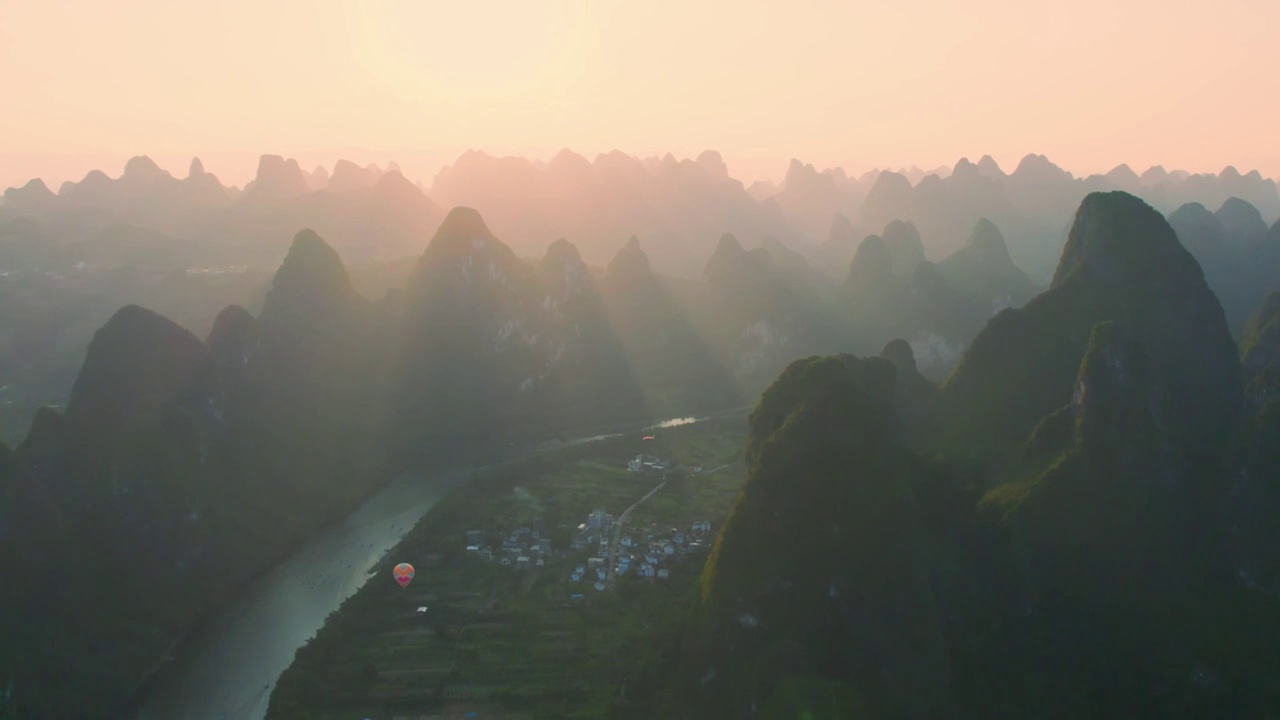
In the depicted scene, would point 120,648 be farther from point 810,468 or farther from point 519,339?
point 519,339

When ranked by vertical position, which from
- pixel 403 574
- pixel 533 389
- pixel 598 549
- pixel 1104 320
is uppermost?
pixel 1104 320

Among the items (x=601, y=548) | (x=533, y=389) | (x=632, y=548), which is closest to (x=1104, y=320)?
(x=632, y=548)

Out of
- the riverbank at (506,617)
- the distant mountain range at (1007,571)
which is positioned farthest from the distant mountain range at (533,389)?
the riverbank at (506,617)

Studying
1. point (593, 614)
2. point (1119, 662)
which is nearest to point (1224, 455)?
point (1119, 662)

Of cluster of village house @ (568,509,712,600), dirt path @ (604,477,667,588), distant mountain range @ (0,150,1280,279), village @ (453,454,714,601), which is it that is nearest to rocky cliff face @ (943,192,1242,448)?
cluster of village house @ (568,509,712,600)

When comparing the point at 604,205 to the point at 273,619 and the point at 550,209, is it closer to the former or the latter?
the point at 550,209
